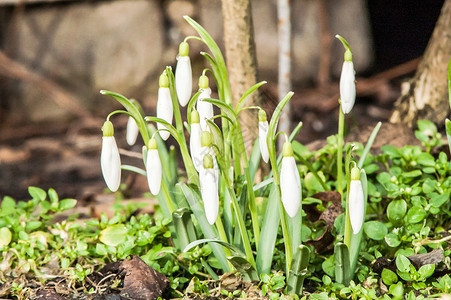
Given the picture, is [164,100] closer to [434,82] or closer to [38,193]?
[38,193]

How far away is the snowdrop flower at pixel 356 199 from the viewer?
1357 mm

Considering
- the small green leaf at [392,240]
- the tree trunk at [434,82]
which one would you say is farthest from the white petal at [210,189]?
the tree trunk at [434,82]

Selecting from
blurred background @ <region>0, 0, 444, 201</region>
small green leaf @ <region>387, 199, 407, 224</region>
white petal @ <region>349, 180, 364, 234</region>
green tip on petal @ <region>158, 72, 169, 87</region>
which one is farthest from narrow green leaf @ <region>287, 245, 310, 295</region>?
blurred background @ <region>0, 0, 444, 201</region>

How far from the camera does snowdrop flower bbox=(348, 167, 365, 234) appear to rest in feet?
4.45

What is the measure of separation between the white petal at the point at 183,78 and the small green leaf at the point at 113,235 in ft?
1.80

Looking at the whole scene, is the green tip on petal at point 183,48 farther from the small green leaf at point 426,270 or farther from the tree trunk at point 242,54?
the small green leaf at point 426,270

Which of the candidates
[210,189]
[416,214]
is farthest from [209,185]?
[416,214]

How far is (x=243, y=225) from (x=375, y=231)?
17.2 inches

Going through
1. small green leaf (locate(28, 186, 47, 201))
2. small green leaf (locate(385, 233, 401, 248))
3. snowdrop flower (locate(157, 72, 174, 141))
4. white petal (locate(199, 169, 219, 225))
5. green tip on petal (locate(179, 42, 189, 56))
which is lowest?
small green leaf (locate(385, 233, 401, 248))

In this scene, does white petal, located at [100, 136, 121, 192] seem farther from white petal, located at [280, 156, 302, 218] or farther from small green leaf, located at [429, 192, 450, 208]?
small green leaf, located at [429, 192, 450, 208]

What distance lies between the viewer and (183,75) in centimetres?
159

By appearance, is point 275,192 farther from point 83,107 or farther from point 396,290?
point 83,107

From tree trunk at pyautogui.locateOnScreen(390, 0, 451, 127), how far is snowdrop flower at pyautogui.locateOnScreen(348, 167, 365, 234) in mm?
1267

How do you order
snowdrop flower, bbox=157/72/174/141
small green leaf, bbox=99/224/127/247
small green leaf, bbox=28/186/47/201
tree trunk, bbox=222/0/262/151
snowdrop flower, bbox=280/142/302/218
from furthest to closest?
tree trunk, bbox=222/0/262/151 → small green leaf, bbox=28/186/47/201 → small green leaf, bbox=99/224/127/247 → snowdrop flower, bbox=157/72/174/141 → snowdrop flower, bbox=280/142/302/218
